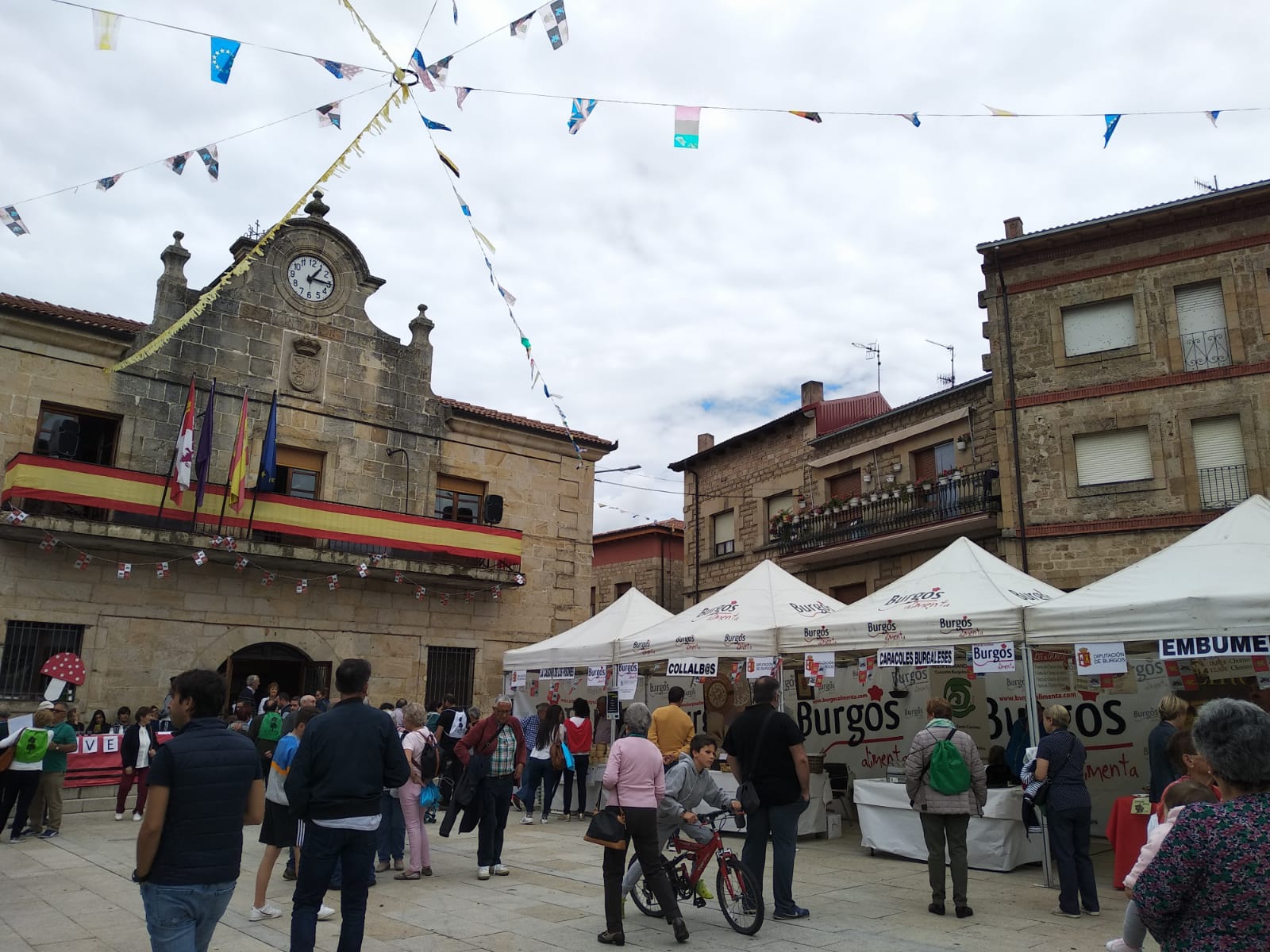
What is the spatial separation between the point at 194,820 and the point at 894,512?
19025 millimetres

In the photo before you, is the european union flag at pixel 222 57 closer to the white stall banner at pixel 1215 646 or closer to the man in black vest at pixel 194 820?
the man in black vest at pixel 194 820

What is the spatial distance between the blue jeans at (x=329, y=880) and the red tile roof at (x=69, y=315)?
13.4 meters

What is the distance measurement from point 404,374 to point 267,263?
10.9 feet

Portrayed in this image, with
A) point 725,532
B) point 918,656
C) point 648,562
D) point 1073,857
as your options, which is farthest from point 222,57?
point 648,562

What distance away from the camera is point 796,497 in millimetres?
25094

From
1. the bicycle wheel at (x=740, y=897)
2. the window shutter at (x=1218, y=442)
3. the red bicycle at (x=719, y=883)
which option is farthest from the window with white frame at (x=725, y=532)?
the bicycle wheel at (x=740, y=897)

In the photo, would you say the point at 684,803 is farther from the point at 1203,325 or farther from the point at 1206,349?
the point at 1203,325

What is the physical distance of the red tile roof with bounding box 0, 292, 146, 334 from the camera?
1478cm

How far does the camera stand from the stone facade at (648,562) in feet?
110

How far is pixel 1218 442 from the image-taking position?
16.9m

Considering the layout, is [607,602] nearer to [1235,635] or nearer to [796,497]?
[796,497]

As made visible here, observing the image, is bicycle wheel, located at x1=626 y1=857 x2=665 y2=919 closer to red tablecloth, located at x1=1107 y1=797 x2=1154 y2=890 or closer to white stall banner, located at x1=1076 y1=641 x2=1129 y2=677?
red tablecloth, located at x1=1107 y1=797 x2=1154 y2=890

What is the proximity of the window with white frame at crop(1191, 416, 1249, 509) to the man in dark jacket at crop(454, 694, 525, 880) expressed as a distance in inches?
547

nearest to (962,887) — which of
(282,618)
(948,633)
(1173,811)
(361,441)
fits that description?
(948,633)
